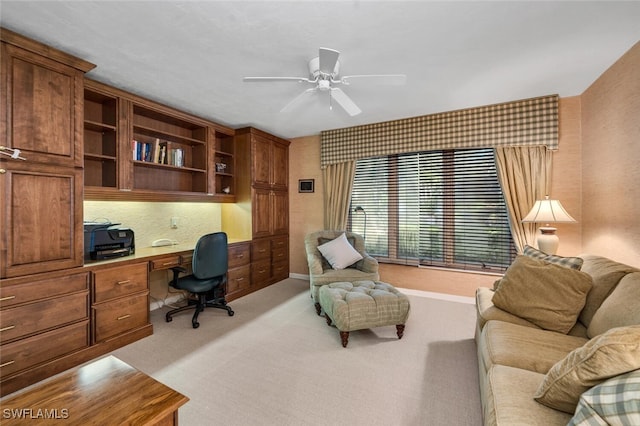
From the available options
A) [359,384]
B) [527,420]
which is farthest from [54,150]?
[527,420]

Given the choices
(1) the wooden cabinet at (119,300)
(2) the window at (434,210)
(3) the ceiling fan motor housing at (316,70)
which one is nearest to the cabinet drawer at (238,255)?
(1) the wooden cabinet at (119,300)

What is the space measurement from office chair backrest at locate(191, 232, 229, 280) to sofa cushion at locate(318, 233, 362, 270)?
1.26 metres

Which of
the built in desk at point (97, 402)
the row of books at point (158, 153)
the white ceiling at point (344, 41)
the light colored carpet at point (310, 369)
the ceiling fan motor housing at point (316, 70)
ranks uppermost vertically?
the white ceiling at point (344, 41)

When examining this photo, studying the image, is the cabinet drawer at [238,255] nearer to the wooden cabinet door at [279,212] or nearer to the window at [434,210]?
the wooden cabinet door at [279,212]

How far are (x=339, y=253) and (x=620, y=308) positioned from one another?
2476mm

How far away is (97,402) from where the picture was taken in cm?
114

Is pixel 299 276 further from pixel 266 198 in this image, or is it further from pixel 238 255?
pixel 266 198

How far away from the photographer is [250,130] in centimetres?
400

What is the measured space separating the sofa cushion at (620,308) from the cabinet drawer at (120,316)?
3.51 meters

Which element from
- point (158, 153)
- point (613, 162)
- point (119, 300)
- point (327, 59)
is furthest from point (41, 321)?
point (613, 162)

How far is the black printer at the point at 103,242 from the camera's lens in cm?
249

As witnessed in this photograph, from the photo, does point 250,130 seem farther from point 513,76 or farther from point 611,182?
point 611,182

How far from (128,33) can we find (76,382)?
7.08 ft

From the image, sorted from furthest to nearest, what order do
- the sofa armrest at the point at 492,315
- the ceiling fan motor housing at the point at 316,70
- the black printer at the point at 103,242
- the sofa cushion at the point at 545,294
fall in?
the black printer at the point at 103,242, the ceiling fan motor housing at the point at 316,70, the sofa armrest at the point at 492,315, the sofa cushion at the point at 545,294
